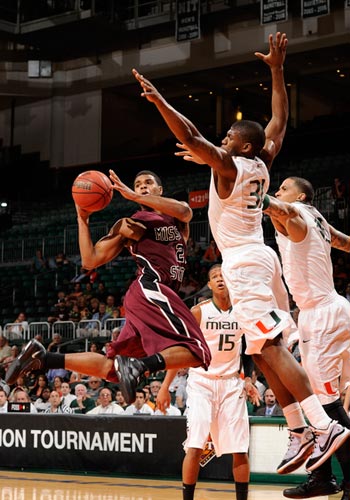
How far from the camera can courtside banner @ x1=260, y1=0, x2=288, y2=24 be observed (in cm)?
2102

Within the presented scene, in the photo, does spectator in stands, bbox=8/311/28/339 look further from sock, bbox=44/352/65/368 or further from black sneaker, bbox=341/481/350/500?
black sneaker, bbox=341/481/350/500

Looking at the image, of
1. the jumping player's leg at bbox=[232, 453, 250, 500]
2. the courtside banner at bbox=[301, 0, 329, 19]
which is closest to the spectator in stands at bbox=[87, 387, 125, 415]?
the jumping player's leg at bbox=[232, 453, 250, 500]

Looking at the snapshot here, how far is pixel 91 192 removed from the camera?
263 inches

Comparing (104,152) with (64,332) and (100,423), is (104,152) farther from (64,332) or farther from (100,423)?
(100,423)

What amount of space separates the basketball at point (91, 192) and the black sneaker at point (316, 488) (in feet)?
A: 8.67

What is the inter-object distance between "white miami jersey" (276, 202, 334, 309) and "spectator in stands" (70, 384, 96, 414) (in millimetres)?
6799

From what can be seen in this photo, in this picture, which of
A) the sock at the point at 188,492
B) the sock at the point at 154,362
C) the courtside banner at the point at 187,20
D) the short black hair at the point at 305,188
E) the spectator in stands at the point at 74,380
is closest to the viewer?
the sock at the point at 154,362

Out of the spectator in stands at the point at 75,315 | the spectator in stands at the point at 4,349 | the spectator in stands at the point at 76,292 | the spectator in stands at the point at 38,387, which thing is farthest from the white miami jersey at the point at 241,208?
the spectator in stands at the point at 76,292

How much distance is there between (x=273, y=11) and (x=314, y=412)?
17223 millimetres

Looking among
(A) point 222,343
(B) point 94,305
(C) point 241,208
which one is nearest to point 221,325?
(A) point 222,343

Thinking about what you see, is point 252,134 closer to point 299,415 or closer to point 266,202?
point 266,202

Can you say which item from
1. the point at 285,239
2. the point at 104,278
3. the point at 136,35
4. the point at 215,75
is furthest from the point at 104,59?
the point at 285,239

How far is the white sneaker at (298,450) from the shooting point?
18.4 feet

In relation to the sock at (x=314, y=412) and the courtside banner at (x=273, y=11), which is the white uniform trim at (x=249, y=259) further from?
the courtside banner at (x=273, y=11)
